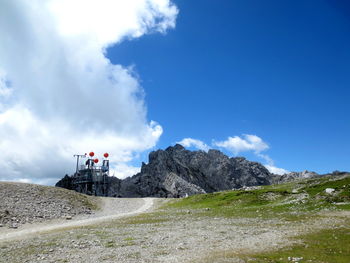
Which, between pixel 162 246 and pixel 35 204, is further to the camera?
pixel 35 204

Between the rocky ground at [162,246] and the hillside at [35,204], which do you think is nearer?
the rocky ground at [162,246]

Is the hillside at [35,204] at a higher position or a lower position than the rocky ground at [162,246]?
higher

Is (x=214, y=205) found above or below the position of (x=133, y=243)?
above

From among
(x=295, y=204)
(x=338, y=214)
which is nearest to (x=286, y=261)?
(x=338, y=214)

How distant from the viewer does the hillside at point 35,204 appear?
5792cm

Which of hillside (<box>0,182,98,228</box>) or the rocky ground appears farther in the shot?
hillside (<box>0,182,98,228</box>)

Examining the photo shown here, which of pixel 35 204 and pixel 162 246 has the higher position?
pixel 35 204

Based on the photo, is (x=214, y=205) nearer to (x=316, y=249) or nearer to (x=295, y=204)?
(x=295, y=204)

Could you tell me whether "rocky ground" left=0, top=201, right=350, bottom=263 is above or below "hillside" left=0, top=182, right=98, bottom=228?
below

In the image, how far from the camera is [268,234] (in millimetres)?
32562

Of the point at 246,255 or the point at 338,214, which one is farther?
the point at 338,214

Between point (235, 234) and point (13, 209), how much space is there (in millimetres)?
47875

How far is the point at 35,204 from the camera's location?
68625mm

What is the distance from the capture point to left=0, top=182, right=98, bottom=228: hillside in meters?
57.9
